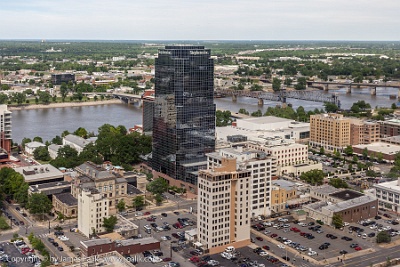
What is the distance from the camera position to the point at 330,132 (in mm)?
33156

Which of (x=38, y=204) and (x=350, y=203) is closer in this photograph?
(x=38, y=204)

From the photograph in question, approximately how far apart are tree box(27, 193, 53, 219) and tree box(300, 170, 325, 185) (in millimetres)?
11284

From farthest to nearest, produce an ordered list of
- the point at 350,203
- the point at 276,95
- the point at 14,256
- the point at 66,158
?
the point at 276,95
the point at 66,158
the point at 350,203
the point at 14,256

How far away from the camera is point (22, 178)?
22.9m

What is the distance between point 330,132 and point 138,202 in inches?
602

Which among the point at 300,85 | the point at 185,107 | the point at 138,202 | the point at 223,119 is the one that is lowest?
the point at 138,202

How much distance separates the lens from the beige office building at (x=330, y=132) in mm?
32688

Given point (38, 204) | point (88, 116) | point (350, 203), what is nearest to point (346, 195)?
point (350, 203)

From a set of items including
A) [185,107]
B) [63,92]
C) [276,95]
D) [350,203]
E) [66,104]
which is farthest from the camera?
[276,95]

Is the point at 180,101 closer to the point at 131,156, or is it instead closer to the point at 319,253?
the point at 131,156

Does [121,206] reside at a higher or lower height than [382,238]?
higher

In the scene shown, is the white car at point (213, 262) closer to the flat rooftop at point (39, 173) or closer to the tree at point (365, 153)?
the flat rooftop at point (39, 173)

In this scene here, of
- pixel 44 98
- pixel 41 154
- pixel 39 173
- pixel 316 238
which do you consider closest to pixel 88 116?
pixel 44 98

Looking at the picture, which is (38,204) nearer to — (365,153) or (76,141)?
(76,141)
